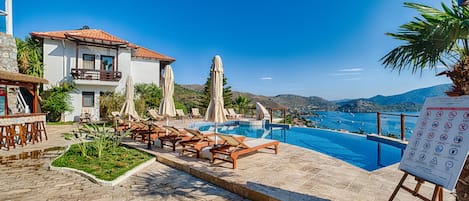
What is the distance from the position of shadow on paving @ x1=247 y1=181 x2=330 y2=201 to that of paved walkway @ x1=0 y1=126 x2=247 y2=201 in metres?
0.37

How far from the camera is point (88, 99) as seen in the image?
16.7 m

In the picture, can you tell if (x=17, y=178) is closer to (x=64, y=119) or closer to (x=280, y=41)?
(x=64, y=119)

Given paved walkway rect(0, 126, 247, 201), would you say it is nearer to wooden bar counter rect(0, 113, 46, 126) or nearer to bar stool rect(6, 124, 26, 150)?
bar stool rect(6, 124, 26, 150)

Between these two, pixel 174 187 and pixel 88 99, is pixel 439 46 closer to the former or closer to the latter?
pixel 174 187

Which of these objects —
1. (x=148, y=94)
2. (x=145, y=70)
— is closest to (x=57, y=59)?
(x=145, y=70)

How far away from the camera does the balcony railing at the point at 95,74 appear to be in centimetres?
1588

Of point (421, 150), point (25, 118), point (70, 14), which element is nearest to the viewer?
point (421, 150)

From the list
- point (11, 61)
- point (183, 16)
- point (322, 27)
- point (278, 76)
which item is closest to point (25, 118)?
point (11, 61)

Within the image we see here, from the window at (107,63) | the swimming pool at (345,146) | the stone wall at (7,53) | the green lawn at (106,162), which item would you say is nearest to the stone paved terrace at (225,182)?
the green lawn at (106,162)

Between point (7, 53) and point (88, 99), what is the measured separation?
210 inches

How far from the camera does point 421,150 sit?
2.51 meters

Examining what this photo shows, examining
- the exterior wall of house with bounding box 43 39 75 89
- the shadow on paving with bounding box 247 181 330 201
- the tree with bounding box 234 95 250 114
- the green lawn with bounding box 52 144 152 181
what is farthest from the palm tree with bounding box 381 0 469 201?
the exterior wall of house with bounding box 43 39 75 89

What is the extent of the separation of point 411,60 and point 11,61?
1827 cm

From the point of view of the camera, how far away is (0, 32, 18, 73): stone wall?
1220 cm
